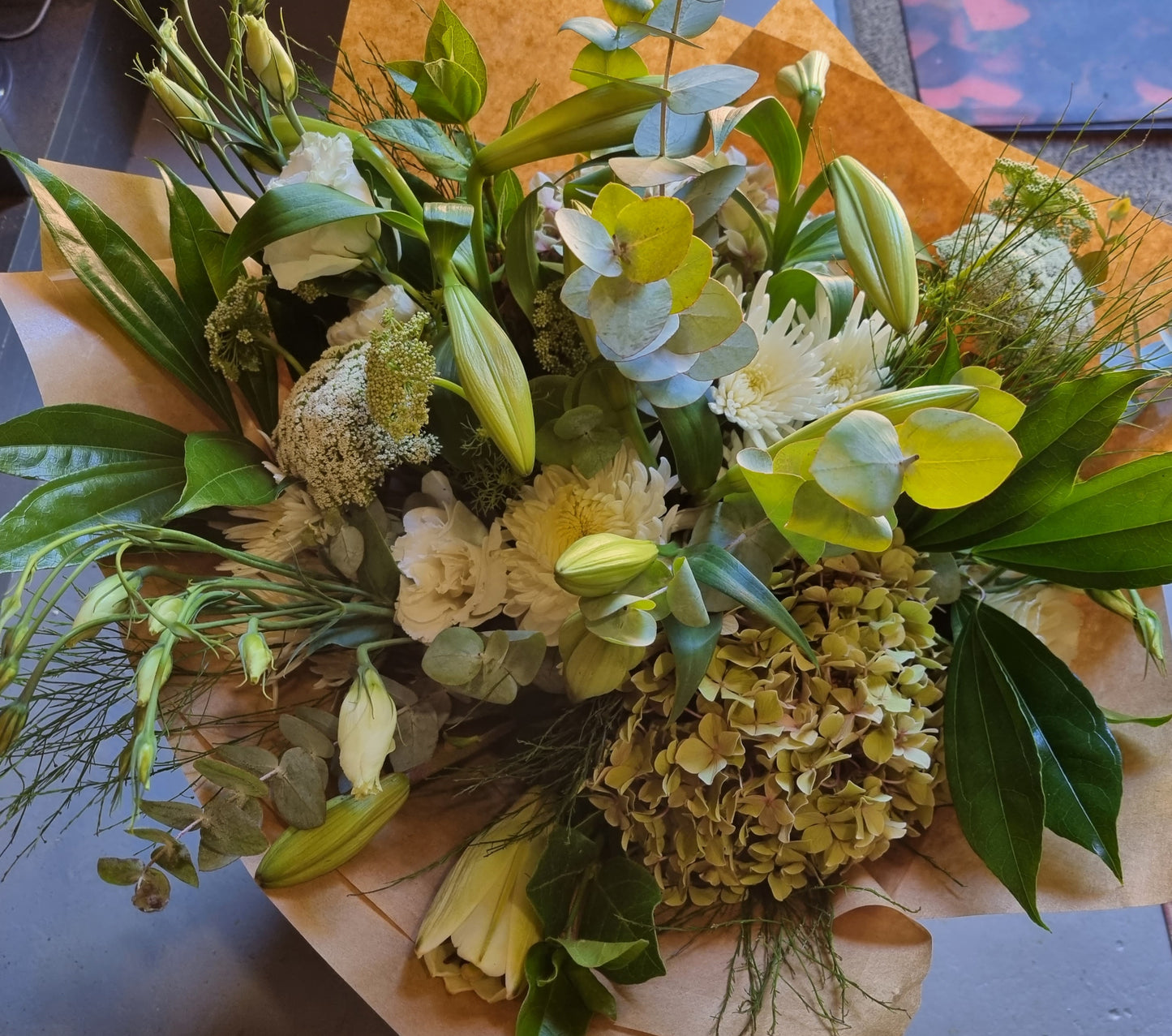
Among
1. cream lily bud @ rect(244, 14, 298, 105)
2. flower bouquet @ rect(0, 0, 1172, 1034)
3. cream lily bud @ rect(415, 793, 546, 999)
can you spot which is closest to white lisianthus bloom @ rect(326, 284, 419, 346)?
flower bouquet @ rect(0, 0, 1172, 1034)

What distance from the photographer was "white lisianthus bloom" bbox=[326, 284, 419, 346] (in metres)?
0.51

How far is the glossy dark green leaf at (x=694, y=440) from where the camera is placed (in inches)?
19.1

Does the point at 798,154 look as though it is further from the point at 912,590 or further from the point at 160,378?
the point at 160,378

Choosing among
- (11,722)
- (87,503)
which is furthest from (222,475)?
(11,722)

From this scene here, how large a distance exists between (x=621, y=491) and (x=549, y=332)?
10 centimetres

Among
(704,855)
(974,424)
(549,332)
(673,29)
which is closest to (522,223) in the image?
(549,332)

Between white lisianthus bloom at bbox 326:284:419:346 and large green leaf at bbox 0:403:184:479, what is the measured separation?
14cm

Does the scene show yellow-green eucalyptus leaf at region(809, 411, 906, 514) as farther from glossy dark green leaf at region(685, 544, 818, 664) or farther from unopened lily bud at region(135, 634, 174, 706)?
unopened lily bud at region(135, 634, 174, 706)

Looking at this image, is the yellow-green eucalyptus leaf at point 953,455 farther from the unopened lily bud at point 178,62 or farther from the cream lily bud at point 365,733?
the unopened lily bud at point 178,62

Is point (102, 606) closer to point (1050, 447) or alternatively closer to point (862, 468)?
point (862, 468)

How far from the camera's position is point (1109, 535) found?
0.50 m

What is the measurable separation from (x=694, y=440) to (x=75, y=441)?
0.38 meters

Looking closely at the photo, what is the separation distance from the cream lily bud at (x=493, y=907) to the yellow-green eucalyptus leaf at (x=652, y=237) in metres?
0.38

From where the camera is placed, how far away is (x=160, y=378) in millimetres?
598
